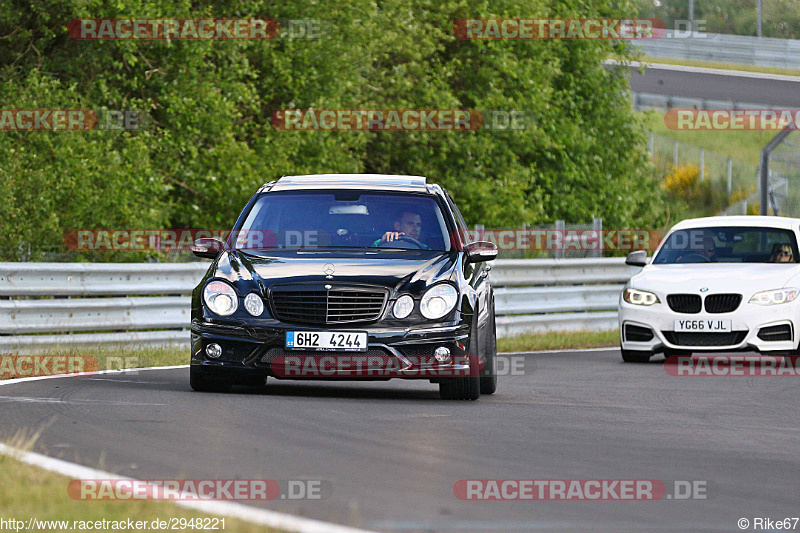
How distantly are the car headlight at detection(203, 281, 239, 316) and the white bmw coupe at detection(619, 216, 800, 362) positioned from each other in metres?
6.45

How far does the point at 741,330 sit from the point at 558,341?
4.07m

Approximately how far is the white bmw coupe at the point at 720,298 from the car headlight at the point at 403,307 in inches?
229

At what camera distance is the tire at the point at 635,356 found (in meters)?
16.4

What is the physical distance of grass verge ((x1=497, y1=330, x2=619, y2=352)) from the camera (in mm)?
18656

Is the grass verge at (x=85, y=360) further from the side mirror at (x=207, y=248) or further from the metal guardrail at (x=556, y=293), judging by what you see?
the metal guardrail at (x=556, y=293)

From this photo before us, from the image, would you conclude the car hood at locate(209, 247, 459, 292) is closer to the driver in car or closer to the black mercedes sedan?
the black mercedes sedan

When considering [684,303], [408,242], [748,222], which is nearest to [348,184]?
[408,242]

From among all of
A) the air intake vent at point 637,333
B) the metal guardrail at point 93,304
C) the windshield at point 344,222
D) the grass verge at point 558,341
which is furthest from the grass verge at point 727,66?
the windshield at point 344,222

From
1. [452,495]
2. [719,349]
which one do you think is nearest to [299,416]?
[452,495]

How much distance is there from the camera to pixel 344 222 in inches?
460

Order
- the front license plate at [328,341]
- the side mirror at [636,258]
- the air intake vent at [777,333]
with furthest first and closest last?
1. the side mirror at [636,258]
2. the air intake vent at [777,333]
3. the front license plate at [328,341]

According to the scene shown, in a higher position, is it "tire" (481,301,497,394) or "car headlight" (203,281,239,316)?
"car headlight" (203,281,239,316)

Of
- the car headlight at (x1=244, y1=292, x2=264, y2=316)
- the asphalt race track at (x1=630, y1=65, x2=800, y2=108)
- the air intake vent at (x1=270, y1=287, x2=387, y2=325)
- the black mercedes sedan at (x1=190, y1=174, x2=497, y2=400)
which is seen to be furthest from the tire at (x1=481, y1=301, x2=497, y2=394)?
the asphalt race track at (x1=630, y1=65, x2=800, y2=108)

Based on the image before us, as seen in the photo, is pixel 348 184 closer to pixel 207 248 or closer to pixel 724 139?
pixel 207 248
